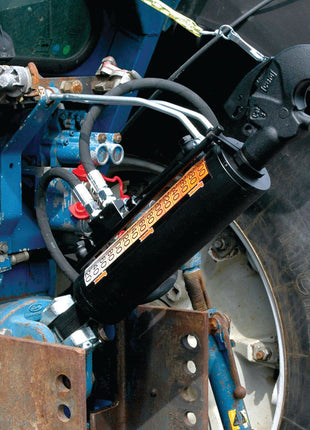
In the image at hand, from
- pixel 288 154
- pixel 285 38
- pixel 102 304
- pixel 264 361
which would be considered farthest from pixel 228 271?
pixel 285 38

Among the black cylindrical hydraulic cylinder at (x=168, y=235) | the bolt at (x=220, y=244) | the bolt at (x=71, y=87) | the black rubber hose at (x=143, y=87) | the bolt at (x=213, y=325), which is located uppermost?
the bolt at (x=71, y=87)

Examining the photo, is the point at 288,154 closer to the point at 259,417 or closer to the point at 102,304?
the point at 102,304

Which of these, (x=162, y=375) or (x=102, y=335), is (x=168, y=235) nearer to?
(x=102, y=335)

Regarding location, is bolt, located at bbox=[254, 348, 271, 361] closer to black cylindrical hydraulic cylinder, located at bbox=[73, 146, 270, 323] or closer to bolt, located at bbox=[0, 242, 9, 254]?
black cylindrical hydraulic cylinder, located at bbox=[73, 146, 270, 323]

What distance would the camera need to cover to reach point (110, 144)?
62.5 inches

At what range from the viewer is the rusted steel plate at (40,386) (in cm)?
131

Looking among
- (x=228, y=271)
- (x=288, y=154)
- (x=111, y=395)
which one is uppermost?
(x=288, y=154)

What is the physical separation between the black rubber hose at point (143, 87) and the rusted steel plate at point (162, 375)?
0.46 metres

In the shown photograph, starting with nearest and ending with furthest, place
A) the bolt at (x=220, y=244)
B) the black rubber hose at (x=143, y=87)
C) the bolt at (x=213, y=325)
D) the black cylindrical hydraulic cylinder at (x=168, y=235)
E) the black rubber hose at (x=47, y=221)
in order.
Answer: the black cylindrical hydraulic cylinder at (x=168, y=235) → the black rubber hose at (x=143, y=87) → the black rubber hose at (x=47, y=221) → the bolt at (x=213, y=325) → the bolt at (x=220, y=244)

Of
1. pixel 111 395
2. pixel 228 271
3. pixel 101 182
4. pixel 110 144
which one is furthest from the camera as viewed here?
pixel 228 271

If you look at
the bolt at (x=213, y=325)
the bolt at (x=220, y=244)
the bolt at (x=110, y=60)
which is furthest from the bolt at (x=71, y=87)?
the bolt at (x=213, y=325)

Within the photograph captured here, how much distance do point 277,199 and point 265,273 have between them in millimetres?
200

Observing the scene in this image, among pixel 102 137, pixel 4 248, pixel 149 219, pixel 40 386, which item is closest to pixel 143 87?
pixel 102 137

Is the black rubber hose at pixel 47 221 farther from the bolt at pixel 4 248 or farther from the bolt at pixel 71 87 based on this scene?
the bolt at pixel 71 87
